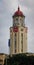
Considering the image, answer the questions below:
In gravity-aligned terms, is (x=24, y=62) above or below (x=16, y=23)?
below

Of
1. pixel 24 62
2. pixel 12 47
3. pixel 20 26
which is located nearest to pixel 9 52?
pixel 12 47

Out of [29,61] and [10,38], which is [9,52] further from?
[29,61]

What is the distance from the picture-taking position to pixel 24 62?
78250 mm

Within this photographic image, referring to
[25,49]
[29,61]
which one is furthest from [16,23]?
[29,61]

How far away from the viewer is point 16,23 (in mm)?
95750

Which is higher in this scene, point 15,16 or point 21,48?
point 15,16

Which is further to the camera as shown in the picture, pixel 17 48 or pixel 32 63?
pixel 17 48

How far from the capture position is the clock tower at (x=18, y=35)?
94312mm

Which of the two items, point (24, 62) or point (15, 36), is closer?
point (24, 62)

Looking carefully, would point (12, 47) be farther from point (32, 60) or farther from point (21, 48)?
point (32, 60)

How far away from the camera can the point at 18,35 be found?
95.7 m

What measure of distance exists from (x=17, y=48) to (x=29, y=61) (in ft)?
51.2

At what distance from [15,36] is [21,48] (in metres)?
4.04

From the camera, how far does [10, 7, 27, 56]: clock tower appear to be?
9431cm
